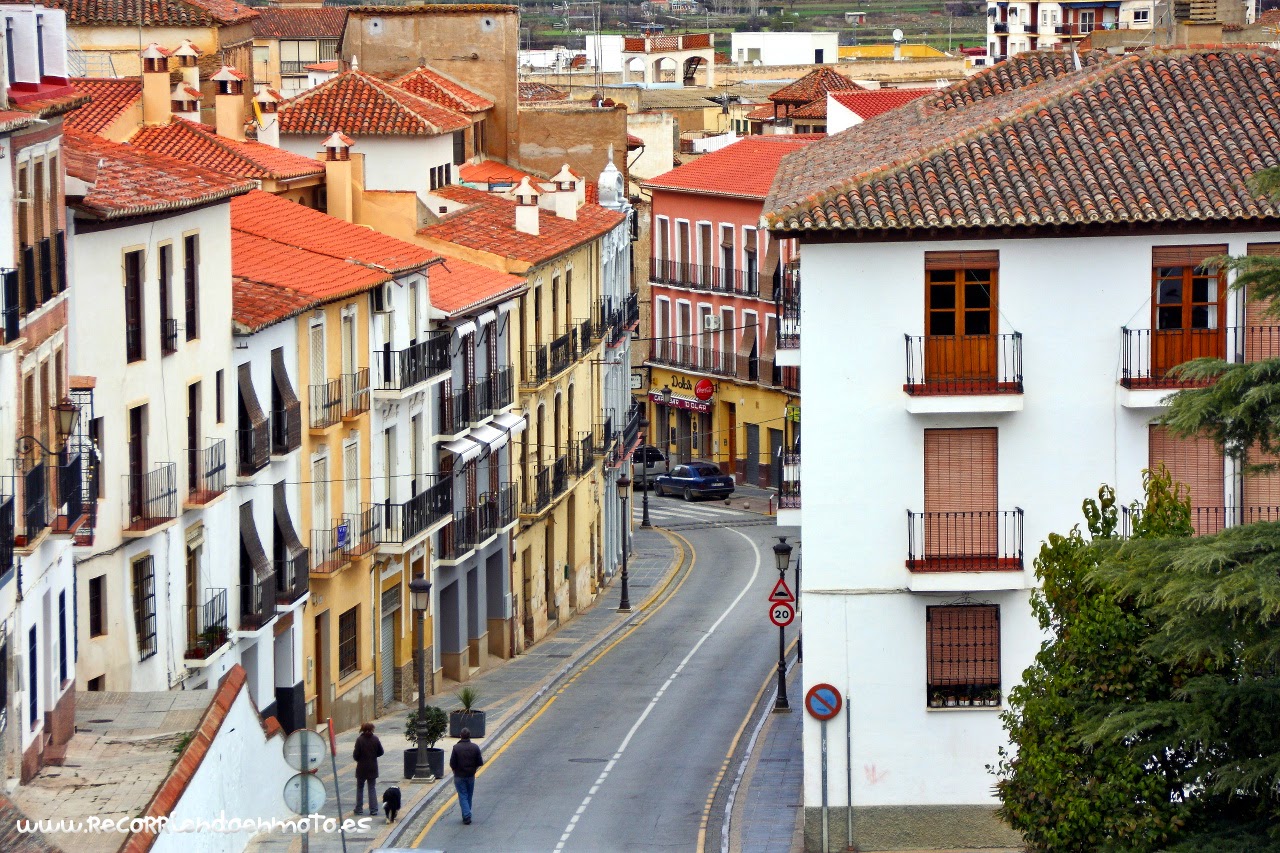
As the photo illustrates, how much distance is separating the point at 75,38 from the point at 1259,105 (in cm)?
4092

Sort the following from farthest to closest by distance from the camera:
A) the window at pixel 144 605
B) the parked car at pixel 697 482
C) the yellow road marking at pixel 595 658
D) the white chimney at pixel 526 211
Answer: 1. the parked car at pixel 697 482
2. the white chimney at pixel 526 211
3. the yellow road marking at pixel 595 658
4. the window at pixel 144 605

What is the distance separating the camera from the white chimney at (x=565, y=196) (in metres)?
67.5

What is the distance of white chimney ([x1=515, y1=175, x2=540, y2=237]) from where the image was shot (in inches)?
2461

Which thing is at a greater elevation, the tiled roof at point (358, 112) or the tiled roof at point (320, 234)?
the tiled roof at point (358, 112)

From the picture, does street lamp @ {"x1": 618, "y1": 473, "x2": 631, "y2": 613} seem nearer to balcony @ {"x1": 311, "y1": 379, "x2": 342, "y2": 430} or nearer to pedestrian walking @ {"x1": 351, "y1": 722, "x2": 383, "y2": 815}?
balcony @ {"x1": 311, "y1": 379, "x2": 342, "y2": 430}

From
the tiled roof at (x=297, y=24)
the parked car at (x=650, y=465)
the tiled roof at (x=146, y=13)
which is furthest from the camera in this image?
the tiled roof at (x=297, y=24)

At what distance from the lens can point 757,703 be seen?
50125 mm

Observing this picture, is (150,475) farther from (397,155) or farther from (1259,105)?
(397,155)

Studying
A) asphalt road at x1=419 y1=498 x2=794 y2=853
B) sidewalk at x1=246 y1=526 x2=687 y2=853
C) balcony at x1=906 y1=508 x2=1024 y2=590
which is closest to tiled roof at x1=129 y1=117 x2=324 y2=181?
sidewalk at x1=246 y1=526 x2=687 y2=853

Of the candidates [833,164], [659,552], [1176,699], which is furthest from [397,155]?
[1176,699]

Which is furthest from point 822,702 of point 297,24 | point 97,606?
point 297,24

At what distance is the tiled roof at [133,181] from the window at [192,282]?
37.6 inches

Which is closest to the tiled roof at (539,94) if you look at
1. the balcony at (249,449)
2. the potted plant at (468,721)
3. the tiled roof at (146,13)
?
the tiled roof at (146,13)

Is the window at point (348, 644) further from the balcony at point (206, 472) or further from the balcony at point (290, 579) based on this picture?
the balcony at point (206, 472)
